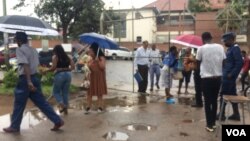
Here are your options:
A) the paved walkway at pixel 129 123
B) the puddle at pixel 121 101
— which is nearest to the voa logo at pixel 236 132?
the paved walkway at pixel 129 123

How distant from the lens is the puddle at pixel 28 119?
8.07 m

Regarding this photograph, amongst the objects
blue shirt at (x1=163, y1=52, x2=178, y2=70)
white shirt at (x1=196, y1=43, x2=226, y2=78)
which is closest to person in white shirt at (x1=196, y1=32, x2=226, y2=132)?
white shirt at (x1=196, y1=43, x2=226, y2=78)

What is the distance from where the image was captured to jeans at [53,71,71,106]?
8.89 m

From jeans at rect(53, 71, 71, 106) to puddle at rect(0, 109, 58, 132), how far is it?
1.90ft

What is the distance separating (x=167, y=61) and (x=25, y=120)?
500 centimetres

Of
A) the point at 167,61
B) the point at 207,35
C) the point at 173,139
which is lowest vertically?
the point at 173,139

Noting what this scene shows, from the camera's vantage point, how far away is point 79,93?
41.9ft

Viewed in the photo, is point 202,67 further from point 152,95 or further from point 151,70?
point 151,70

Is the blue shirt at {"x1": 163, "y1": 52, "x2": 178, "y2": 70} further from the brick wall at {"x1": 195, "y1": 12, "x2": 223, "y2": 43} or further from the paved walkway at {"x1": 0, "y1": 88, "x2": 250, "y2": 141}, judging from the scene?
the brick wall at {"x1": 195, "y1": 12, "x2": 223, "y2": 43}

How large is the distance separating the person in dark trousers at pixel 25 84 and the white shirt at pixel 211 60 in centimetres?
288

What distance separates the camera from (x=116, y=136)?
23.9 feet

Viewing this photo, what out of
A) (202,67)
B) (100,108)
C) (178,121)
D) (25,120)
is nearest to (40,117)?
(25,120)

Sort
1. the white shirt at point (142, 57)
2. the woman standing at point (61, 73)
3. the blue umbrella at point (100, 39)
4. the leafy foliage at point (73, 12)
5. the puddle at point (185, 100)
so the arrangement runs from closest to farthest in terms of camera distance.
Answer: the woman standing at point (61, 73), the blue umbrella at point (100, 39), the puddle at point (185, 100), the white shirt at point (142, 57), the leafy foliage at point (73, 12)

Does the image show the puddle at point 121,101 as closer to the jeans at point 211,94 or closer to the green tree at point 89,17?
the jeans at point 211,94
